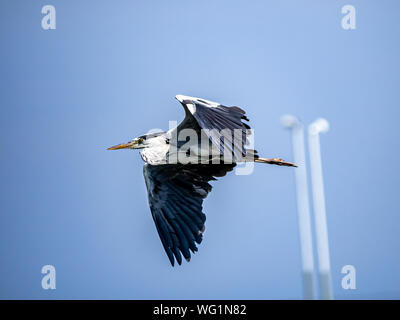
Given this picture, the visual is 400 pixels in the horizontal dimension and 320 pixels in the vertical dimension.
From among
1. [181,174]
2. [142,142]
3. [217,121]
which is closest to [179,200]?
[181,174]

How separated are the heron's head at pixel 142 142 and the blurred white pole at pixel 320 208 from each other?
106 inches

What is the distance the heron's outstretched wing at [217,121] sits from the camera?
6269mm

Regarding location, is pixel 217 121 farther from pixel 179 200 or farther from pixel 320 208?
pixel 320 208

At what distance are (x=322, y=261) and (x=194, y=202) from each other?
2637mm

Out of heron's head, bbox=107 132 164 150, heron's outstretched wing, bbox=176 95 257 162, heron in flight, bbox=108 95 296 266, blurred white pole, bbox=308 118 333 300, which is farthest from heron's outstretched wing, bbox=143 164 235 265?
blurred white pole, bbox=308 118 333 300

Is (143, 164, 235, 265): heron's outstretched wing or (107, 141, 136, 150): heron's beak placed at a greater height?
(107, 141, 136, 150): heron's beak

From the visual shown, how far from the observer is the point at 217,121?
659 centimetres

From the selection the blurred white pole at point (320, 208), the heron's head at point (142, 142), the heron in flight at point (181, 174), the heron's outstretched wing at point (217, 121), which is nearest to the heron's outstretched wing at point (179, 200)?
the heron in flight at point (181, 174)

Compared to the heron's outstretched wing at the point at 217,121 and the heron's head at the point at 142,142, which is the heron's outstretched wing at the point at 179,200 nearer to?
the heron's head at the point at 142,142

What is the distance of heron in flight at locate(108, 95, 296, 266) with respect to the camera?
727 centimetres

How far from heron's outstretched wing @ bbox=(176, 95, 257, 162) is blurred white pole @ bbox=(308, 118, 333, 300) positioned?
8.94ft

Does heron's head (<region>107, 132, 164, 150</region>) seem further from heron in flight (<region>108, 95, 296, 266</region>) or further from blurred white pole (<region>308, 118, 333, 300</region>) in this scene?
blurred white pole (<region>308, 118, 333, 300</region>)

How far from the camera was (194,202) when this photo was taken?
301 inches
